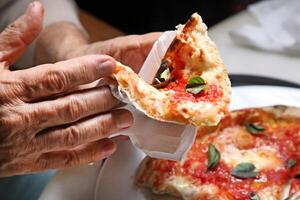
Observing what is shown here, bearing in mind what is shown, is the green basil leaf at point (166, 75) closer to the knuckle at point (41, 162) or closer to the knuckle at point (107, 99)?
the knuckle at point (107, 99)

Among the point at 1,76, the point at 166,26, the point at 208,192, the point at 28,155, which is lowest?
the point at 166,26

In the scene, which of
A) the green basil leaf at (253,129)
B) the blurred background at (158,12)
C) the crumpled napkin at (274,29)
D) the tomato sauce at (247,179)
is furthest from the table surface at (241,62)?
the blurred background at (158,12)

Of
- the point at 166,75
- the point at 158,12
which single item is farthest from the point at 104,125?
the point at 158,12

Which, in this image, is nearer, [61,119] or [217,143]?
[61,119]

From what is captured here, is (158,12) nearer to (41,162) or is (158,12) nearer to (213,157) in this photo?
Result: (213,157)

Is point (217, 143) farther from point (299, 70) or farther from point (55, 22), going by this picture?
point (55, 22)

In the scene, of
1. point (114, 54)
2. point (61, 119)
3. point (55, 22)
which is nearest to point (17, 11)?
point (55, 22)
